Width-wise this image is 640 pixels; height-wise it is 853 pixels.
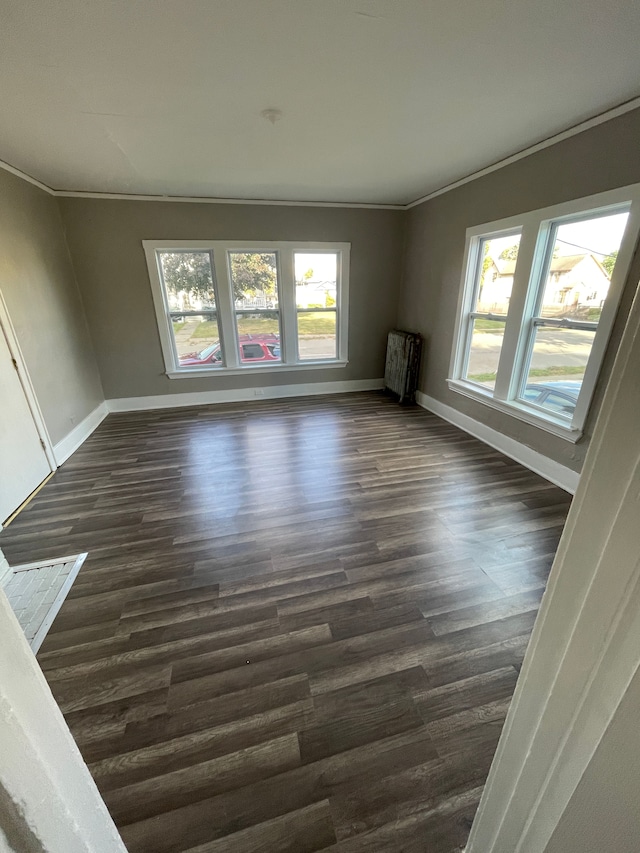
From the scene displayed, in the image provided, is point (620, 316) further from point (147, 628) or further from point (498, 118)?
point (147, 628)

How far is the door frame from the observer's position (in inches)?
109

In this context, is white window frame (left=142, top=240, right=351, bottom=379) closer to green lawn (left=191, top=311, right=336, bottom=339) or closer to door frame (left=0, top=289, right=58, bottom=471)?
green lawn (left=191, top=311, right=336, bottom=339)

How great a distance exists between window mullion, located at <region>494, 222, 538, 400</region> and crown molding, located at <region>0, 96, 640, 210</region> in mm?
560

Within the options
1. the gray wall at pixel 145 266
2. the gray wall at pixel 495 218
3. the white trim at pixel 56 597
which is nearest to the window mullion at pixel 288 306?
the gray wall at pixel 145 266

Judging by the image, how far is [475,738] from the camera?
1277 mm

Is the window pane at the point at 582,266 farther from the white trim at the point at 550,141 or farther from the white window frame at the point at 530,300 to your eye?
the white trim at the point at 550,141

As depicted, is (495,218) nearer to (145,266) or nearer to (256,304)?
(256,304)

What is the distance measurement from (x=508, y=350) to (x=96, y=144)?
12.4 ft

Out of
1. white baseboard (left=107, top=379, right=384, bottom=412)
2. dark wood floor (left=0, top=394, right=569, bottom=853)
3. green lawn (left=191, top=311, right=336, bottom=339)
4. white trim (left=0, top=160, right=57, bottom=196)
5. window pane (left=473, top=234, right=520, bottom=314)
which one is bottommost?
dark wood floor (left=0, top=394, right=569, bottom=853)

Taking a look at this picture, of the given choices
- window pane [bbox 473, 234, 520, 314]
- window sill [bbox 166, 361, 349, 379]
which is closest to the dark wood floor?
window pane [bbox 473, 234, 520, 314]

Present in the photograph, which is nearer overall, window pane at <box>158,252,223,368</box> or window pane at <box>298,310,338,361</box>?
window pane at <box>158,252,223,368</box>

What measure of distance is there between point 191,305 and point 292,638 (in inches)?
165

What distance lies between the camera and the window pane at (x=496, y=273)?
10.5 ft

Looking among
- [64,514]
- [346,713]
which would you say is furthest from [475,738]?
[64,514]
